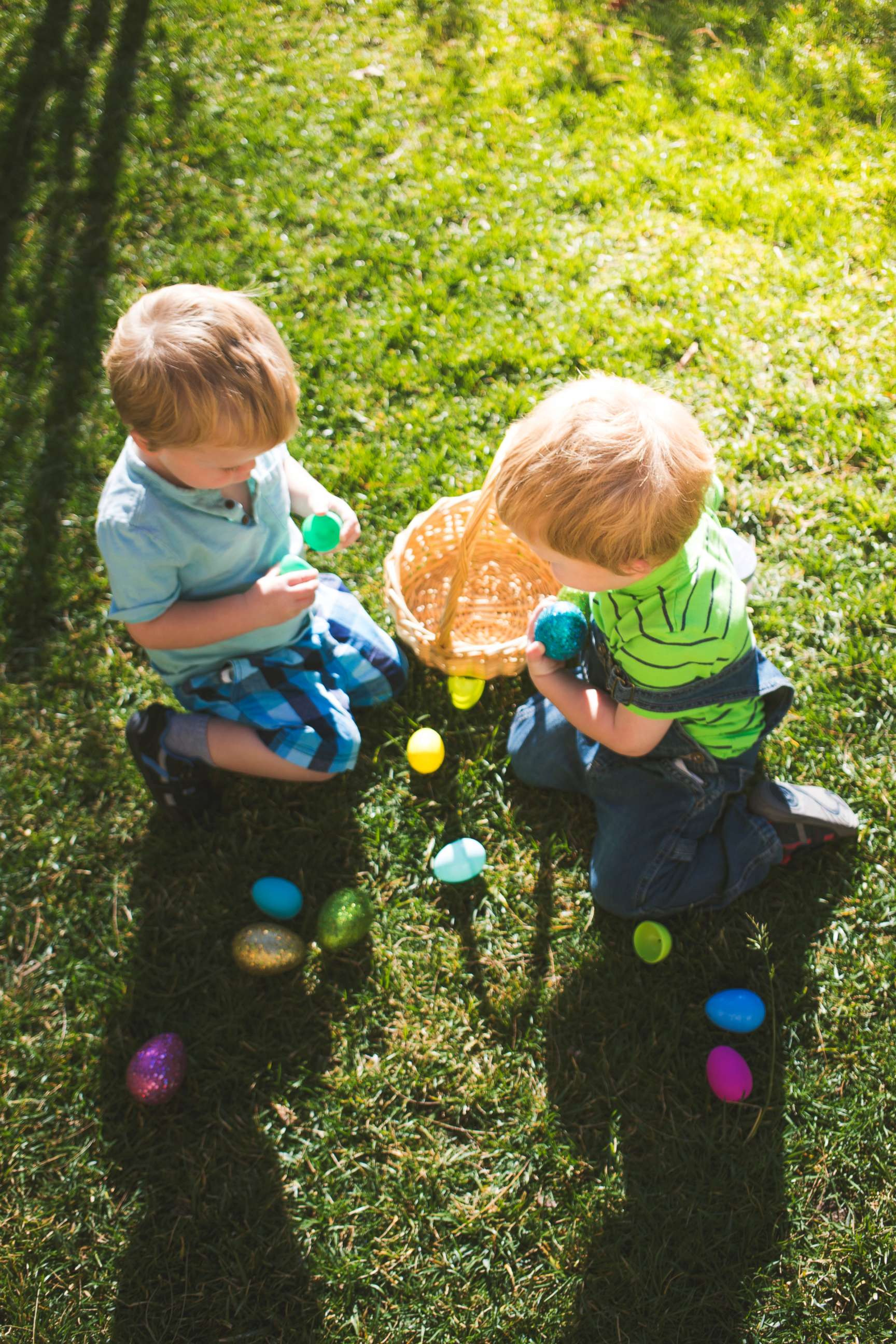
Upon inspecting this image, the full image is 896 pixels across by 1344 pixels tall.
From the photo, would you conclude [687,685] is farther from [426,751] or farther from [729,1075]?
[729,1075]

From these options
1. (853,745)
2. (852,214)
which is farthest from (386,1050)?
(852,214)

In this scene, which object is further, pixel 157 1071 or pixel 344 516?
pixel 344 516

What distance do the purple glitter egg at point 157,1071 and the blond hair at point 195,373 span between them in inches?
52.5

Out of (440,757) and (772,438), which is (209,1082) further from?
(772,438)

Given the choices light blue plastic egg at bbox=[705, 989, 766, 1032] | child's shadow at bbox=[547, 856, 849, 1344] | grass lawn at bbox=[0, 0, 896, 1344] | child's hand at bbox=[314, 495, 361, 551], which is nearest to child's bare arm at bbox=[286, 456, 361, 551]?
child's hand at bbox=[314, 495, 361, 551]

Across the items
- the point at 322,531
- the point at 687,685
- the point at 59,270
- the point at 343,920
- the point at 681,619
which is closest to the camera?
the point at 681,619

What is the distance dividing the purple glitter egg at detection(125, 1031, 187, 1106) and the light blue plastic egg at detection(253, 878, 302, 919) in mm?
361

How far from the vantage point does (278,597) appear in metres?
2.06

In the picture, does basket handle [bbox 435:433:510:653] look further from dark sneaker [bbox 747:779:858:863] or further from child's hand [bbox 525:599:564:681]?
dark sneaker [bbox 747:779:858:863]

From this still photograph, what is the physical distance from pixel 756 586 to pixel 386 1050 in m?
1.68

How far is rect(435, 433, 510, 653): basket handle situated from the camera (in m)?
1.97

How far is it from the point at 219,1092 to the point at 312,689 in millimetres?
988

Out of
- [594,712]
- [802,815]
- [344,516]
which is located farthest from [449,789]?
[802,815]

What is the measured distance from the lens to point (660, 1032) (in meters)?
2.05
